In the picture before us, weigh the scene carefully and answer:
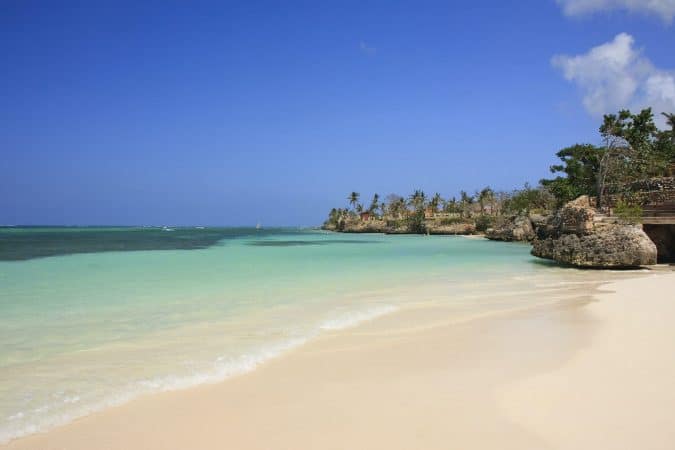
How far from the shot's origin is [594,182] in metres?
40.0

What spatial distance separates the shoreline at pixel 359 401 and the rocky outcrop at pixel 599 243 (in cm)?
1228

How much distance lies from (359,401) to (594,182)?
43.8 metres

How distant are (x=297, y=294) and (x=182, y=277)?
231 inches

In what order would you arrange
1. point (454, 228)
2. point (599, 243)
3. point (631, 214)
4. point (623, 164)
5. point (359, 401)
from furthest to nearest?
point (454, 228) < point (623, 164) < point (631, 214) < point (599, 243) < point (359, 401)

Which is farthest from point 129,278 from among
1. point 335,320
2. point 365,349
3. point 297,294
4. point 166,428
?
point 166,428

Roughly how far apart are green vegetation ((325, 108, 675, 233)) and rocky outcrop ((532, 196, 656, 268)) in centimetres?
182

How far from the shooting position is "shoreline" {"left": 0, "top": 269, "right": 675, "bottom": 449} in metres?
3.29

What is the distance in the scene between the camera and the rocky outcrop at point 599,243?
1664 cm

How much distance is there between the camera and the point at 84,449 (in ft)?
10.4

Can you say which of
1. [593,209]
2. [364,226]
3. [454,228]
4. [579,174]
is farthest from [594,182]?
[364,226]

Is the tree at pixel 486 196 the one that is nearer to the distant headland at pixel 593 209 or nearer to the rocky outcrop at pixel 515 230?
the distant headland at pixel 593 209

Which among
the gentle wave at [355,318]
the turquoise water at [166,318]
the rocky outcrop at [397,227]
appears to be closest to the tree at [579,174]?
the rocky outcrop at [397,227]

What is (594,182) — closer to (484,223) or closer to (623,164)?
(623,164)

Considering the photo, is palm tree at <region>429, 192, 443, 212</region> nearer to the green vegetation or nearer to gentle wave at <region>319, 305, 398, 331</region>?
the green vegetation
